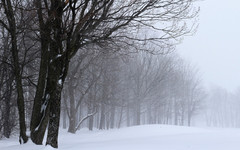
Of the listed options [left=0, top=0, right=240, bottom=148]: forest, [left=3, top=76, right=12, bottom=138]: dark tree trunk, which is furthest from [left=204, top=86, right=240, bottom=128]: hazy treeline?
[left=3, top=76, right=12, bottom=138]: dark tree trunk

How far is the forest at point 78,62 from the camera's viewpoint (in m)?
8.46

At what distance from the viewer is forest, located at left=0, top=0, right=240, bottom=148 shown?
8461mm

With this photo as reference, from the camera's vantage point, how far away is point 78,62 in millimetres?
21750

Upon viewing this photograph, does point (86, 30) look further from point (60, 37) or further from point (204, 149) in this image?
point (204, 149)

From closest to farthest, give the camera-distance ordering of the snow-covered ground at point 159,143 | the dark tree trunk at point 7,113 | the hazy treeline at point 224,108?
the snow-covered ground at point 159,143 < the dark tree trunk at point 7,113 < the hazy treeline at point 224,108

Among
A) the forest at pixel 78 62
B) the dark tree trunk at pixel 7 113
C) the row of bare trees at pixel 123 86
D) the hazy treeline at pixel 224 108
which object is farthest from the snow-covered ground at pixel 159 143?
the hazy treeline at pixel 224 108

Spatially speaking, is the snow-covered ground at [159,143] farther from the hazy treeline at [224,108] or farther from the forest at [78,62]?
the hazy treeline at [224,108]

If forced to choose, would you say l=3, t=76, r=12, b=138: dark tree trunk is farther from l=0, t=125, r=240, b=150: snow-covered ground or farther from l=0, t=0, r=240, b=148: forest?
l=0, t=125, r=240, b=150: snow-covered ground

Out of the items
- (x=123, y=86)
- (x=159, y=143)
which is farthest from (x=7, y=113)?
(x=123, y=86)

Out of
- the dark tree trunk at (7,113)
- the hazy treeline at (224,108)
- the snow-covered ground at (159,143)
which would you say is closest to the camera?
the snow-covered ground at (159,143)

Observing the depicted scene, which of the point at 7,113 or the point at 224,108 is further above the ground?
the point at 7,113

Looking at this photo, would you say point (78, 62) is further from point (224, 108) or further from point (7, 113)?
point (224, 108)

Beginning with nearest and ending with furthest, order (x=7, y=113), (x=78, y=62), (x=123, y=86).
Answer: (x=7, y=113) < (x=78, y=62) < (x=123, y=86)

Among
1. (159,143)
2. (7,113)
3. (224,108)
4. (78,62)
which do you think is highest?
(78,62)
